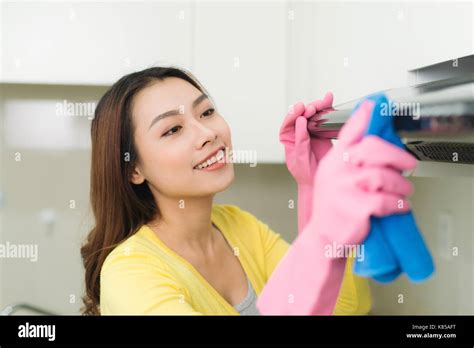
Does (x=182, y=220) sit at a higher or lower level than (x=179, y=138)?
lower

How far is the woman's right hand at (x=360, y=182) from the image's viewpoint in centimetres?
44

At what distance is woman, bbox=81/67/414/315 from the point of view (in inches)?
34.4

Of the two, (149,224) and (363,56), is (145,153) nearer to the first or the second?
(149,224)

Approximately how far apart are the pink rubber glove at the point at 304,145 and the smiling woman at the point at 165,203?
106 millimetres

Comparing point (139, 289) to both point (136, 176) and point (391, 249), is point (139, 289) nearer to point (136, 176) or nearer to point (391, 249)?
point (136, 176)

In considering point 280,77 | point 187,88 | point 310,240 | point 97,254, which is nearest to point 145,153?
point 187,88

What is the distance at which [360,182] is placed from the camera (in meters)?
0.45

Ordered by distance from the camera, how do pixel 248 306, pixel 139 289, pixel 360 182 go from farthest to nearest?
pixel 248 306
pixel 139 289
pixel 360 182

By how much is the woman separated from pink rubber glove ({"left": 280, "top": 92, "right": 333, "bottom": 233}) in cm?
1

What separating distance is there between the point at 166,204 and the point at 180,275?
0.50ft

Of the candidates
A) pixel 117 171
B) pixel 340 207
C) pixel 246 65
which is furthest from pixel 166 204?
pixel 340 207

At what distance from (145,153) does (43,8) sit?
0.42 m

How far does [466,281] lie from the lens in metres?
0.85

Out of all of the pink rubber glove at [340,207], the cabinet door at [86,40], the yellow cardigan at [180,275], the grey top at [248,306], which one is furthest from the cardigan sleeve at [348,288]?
the pink rubber glove at [340,207]
